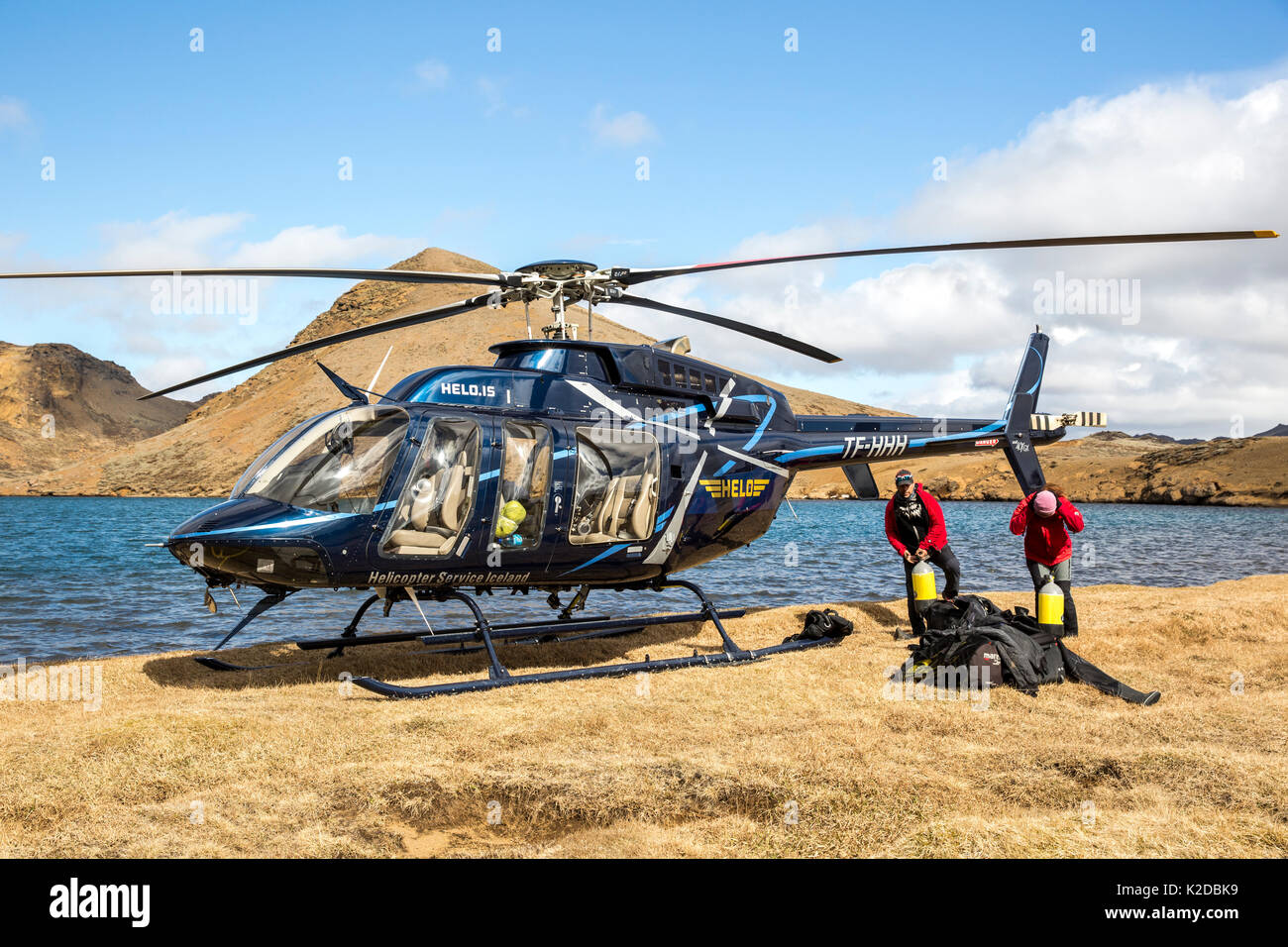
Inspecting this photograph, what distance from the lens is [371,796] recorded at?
531cm

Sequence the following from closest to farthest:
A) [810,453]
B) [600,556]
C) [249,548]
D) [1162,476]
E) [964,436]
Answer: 1. [249,548]
2. [600,556]
3. [810,453]
4. [964,436]
5. [1162,476]

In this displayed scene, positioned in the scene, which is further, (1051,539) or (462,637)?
(1051,539)

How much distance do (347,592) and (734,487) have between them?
47.8ft

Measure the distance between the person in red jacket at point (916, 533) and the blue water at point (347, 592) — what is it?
487 centimetres

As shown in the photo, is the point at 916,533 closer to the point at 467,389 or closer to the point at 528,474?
the point at 528,474

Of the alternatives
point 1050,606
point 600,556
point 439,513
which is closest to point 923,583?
point 1050,606

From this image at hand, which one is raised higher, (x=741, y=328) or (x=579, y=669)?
(x=741, y=328)

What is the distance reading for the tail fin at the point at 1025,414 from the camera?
12.9m

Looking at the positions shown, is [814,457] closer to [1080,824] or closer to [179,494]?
[1080,824]

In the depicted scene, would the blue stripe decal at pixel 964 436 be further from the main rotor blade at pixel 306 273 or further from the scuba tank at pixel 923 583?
the main rotor blade at pixel 306 273

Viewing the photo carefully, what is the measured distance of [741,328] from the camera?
10562 millimetres

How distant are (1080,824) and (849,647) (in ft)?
18.6

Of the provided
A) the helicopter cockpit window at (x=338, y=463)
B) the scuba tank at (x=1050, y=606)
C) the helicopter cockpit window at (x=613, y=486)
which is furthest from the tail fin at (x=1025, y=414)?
the helicopter cockpit window at (x=338, y=463)
